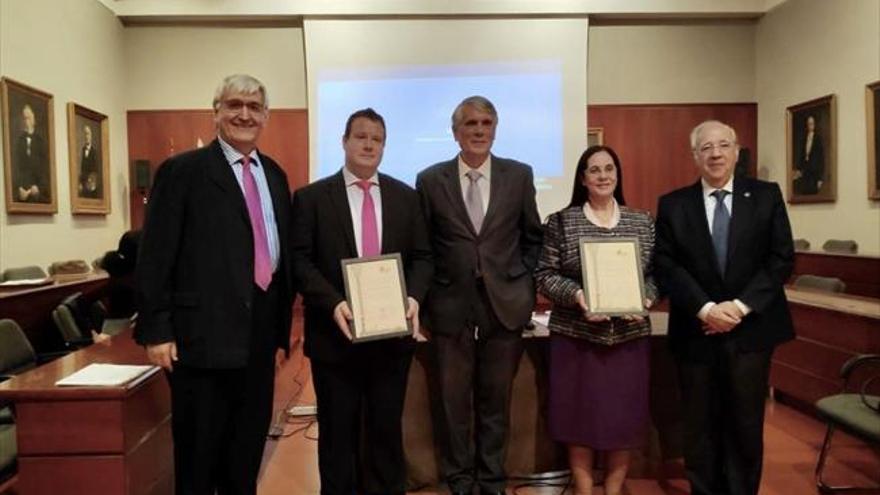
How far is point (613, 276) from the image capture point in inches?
85.8

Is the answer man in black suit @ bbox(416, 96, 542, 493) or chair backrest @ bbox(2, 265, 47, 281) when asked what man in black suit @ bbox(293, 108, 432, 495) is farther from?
chair backrest @ bbox(2, 265, 47, 281)

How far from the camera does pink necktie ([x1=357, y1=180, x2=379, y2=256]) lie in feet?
6.95

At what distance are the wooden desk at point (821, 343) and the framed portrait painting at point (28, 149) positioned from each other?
18.0 feet

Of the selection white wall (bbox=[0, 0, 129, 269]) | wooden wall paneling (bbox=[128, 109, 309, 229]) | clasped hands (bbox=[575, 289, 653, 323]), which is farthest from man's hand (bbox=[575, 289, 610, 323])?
wooden wall paneling (bbox=[128, 109, 309, 229])

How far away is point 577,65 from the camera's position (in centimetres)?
627

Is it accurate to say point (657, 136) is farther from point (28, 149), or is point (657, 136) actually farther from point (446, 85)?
point (28, 149)

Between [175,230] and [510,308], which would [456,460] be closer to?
[510,308]

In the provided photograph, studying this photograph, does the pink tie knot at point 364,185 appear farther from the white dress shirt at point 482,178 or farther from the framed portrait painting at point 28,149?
the framed portrait painting at point 28,149

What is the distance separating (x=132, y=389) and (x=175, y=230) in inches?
25.0

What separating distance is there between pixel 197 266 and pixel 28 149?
13.5 feet

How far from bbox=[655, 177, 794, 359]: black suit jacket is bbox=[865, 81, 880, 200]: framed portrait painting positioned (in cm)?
407

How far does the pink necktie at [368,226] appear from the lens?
212 centimetres

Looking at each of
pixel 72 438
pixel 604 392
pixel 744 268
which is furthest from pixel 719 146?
pixel 72 438

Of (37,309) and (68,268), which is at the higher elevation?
(68,268)
